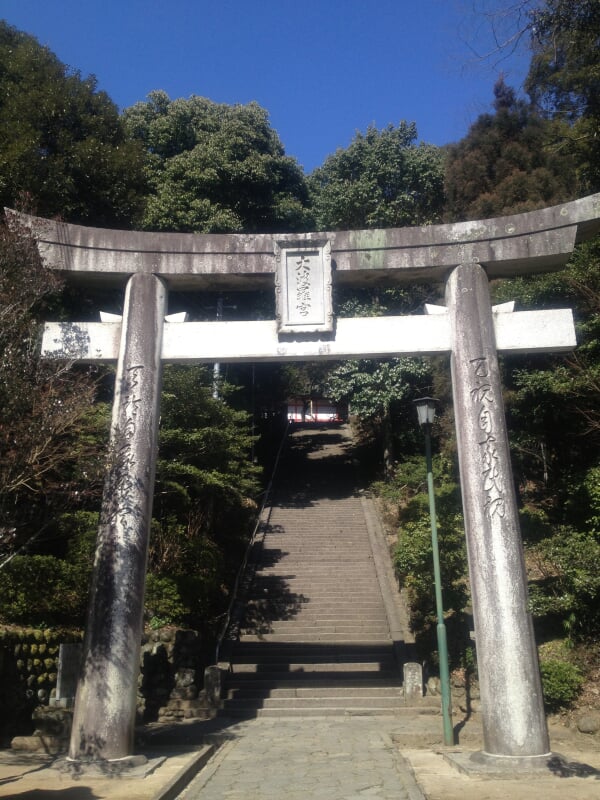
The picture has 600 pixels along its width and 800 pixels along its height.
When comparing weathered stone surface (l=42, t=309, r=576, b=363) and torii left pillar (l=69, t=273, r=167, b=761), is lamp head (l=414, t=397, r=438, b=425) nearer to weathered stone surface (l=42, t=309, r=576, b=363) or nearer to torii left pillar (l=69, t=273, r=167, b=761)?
weathered stone surface (l=42, t=309, r=576, b=363)

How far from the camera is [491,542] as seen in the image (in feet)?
24.7

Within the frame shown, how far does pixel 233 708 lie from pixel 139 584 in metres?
5.12

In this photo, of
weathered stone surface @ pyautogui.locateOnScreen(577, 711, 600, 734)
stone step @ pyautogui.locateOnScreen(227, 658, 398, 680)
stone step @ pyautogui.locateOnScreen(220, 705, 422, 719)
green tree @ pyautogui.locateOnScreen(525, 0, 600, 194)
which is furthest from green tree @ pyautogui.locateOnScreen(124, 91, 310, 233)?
weathered stone surface @ pyautogui.locateOnScreen(577, 711, 600, 734)

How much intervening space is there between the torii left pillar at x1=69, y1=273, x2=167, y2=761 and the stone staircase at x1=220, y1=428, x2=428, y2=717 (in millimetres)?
4748

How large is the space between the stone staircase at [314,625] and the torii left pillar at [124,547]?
475cm

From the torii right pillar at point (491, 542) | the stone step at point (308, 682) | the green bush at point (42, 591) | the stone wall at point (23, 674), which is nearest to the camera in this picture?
the torii right pillar at point (491, 542)

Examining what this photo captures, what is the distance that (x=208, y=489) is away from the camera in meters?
15.8

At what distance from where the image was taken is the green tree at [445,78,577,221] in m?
23.0

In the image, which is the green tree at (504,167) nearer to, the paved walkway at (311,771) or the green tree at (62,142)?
the green tree at (62,142)

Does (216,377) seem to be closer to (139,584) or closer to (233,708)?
(233,708)

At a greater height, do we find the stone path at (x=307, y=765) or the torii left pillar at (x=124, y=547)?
the torii left pillar at (x=124, y=547)

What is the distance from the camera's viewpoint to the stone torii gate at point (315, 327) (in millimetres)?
7621

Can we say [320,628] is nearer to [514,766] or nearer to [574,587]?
[574,587]

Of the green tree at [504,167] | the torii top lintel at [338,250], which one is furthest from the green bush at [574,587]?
the green tree at [504,167]
